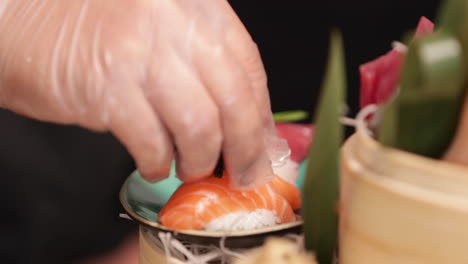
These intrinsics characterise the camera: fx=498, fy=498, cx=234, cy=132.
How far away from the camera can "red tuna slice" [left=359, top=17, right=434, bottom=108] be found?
1.23 ft

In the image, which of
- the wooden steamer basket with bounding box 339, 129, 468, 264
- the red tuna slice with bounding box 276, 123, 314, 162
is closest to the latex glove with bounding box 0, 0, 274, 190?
the red tuna slice with bounding box 276, 123, 314, 162

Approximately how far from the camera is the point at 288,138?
0.69m

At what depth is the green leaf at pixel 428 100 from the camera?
0.87 feet

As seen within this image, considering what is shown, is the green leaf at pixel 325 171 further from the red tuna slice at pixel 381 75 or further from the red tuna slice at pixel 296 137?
the red tuna slice at pixel 296 137

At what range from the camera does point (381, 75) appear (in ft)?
1.28

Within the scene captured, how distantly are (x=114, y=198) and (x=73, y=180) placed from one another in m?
0.10

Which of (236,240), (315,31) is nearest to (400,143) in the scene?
(236,240)

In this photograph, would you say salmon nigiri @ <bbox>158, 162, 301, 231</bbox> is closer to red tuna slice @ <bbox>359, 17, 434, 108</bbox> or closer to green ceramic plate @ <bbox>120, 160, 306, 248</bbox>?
green ceramic plate @ <bbox>120, 160, 306, 248</bbox>

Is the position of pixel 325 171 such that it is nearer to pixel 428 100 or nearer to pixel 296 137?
pixel 428 100

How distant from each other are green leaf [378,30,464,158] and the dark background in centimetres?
85

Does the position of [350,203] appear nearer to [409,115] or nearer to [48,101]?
[409,115]

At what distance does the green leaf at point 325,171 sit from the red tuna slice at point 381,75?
0.18ft

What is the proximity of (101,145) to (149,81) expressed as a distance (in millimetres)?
712

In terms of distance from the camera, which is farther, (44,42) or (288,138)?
(288,138)
